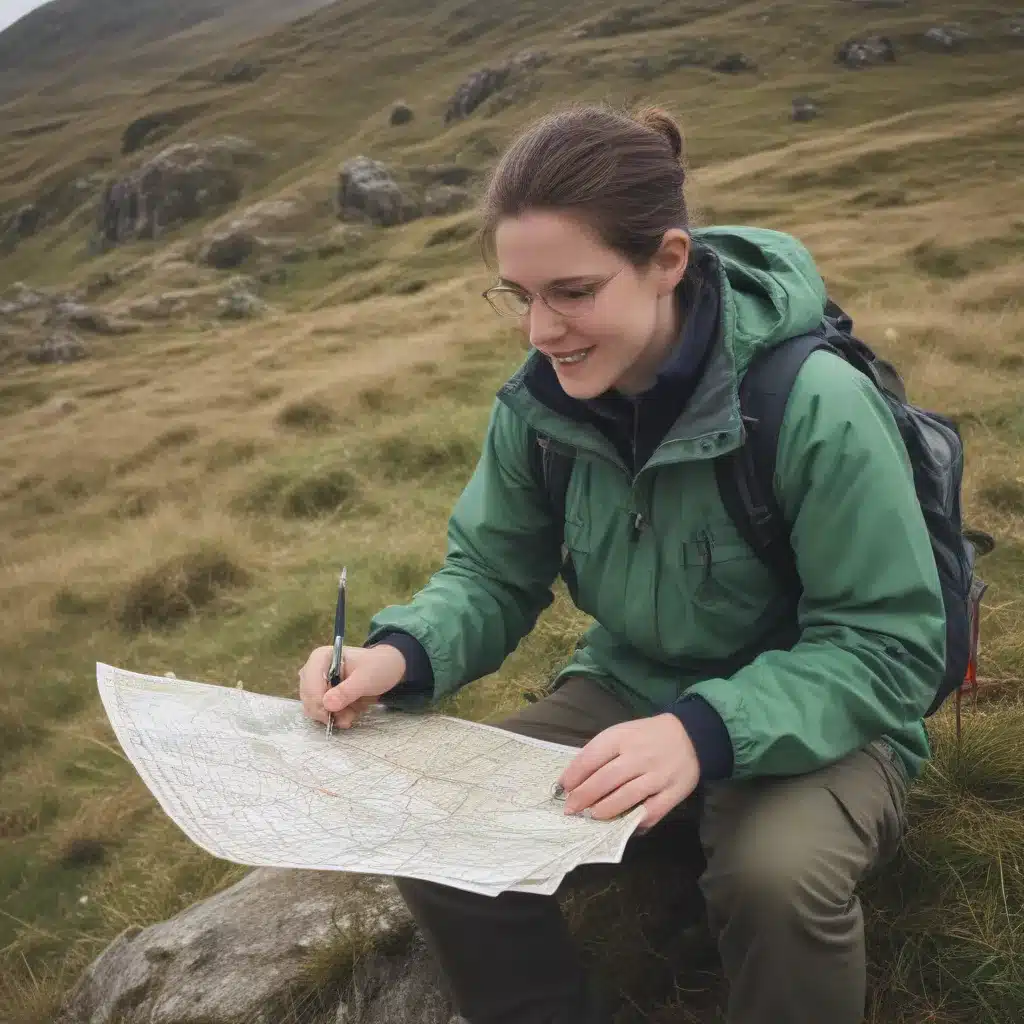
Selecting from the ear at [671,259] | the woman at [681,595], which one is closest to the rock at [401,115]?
the woman at [681,595]

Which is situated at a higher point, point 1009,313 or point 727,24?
point 727,24

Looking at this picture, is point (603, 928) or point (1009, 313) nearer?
point (603, 928)

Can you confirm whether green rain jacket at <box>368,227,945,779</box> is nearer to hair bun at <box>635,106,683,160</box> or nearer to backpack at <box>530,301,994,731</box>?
backpack at <box>530,301,994,731</box>

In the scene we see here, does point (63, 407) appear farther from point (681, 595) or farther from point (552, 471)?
point (681, 595)

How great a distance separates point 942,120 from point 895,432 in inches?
1804

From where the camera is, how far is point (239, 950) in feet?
11.7

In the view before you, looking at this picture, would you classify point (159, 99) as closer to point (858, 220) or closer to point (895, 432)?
point (858, 220)

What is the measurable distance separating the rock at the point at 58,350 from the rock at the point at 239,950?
37.9m

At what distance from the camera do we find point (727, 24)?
73312 mm

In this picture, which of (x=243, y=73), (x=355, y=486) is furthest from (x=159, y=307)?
(x=243, y=73)

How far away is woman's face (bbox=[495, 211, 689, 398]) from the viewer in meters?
2.55

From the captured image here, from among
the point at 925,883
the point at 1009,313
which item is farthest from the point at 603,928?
the point at 1009,313

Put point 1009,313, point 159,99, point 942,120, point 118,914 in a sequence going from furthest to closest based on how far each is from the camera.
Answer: point 159,99 → point 942,120 → point 1009,313 → point 118,914

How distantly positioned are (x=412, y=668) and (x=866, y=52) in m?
67.7
